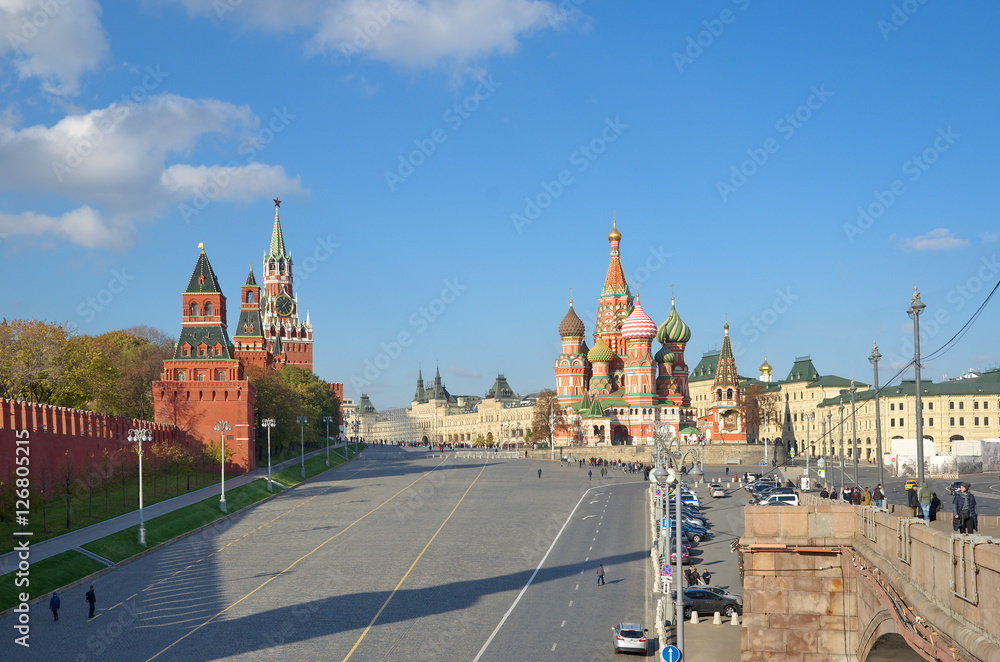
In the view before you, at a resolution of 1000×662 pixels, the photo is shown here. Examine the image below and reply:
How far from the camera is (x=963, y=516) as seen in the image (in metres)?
16.3

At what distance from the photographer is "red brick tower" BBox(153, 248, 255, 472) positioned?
93.6 metres

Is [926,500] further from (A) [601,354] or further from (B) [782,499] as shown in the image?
(A) [601,354]

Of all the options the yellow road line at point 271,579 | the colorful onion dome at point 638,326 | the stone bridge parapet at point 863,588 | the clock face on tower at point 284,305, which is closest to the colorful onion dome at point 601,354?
the colorful onion dome at point 638,326

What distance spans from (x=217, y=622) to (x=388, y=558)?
1488cm

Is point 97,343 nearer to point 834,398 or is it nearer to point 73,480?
point 73,480

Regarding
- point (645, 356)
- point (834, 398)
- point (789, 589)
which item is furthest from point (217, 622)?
point (834, 398)

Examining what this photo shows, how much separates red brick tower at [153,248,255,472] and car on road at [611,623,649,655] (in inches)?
2577

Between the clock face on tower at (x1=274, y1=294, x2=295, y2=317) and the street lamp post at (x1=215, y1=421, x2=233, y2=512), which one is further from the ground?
the clock face on tower at (x1=274, y1=294, x2=295, y2=317)

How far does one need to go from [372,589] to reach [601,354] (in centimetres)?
10793

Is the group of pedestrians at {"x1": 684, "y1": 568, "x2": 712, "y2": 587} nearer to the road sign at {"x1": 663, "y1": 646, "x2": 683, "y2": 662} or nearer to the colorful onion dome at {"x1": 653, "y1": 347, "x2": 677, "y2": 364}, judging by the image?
the road sign at {"x1": 663, "y1": 646, "x2": 683, "y2": 662}

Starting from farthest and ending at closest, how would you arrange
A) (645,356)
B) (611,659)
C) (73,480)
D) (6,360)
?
(645,356), (6,360), (73,480), (611,659)

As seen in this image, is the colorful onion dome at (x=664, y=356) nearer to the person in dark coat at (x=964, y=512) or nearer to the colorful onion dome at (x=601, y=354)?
the colorful onion dome at (x=601, y=354)

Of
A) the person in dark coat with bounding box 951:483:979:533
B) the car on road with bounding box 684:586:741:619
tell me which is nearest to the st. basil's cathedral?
the car on road with bounding box 684:586:741:619

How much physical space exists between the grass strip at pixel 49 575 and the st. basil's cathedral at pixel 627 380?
96.6 meters
